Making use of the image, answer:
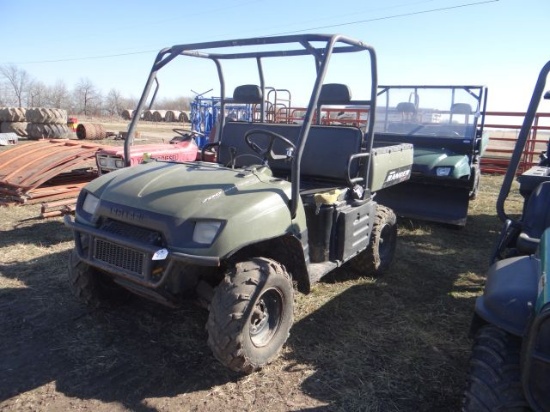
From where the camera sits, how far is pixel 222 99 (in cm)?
466

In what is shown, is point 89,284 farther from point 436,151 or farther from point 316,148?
point 436,151

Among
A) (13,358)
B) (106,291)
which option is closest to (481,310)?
(106,291)

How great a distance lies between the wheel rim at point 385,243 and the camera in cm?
459

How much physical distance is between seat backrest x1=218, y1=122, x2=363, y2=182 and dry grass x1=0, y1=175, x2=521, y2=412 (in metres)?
1.05

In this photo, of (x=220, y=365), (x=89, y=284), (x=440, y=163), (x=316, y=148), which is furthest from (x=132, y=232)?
(x=440, y=163)

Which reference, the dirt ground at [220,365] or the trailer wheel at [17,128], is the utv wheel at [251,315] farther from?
the trailer wheel at [17,128]

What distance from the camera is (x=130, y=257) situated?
8.66 feet

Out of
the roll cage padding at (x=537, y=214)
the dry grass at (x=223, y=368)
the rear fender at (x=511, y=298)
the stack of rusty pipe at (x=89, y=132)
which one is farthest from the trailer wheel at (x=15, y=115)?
the rear fender at (x=511, y=298)

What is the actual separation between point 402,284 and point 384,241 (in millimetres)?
527

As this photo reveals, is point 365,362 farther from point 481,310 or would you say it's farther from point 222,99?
point 222,99

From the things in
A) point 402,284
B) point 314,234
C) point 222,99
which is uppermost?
point 222,99

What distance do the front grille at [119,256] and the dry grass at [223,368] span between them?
2.12 ft

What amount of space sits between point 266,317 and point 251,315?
1.01 ft

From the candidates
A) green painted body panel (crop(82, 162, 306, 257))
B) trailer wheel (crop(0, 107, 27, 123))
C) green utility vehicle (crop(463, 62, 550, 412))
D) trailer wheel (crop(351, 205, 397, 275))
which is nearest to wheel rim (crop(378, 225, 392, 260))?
trailer wheel (crop(351, 205, 397, 275))
